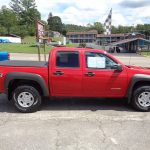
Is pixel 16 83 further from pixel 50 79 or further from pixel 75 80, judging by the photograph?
pixel 75 80

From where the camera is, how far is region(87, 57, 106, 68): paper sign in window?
6.96 meters

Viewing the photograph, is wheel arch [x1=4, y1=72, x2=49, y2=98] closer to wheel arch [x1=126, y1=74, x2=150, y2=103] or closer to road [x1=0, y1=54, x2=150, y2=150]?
road [x1=0, y1=54, x2=150, y2=150]

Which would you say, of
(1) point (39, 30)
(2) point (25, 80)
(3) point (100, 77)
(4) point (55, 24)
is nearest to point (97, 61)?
(3) point (100, 77)

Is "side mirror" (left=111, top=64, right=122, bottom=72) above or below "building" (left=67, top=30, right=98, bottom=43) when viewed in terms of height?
below

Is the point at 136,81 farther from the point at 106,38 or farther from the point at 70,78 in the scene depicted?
the point at 106,38

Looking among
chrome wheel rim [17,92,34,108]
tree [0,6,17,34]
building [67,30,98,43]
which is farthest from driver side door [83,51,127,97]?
building [67,30,98,43]

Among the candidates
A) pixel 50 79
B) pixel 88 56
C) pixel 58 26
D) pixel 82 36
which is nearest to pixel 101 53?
pixel 88 56

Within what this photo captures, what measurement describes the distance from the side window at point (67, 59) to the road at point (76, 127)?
1.18 metres

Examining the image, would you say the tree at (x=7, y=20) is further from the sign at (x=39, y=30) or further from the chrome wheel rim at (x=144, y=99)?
the chrome wheel rim at (x=144, y=99)

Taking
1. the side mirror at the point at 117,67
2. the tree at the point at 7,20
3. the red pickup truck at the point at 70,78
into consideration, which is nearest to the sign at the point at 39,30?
the red pickup truck at the point at 70,78

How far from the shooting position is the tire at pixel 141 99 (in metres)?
7.02

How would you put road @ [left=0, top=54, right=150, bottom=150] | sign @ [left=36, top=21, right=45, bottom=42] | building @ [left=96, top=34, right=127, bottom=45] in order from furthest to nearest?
1. building @ [left=96, top=34, right=127, bottom=45]
2. sign @ [left=36, top=21, right=45, bottom=42]
3. road @ [left=0, top=54, right=150, bottom=150]

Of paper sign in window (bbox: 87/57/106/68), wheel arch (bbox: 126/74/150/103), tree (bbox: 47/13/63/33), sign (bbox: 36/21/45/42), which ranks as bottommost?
wheel arch (bbox: 126/74/150/103)

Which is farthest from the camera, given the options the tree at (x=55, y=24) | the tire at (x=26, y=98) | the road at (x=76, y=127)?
the tree at (x=55, y=24)
